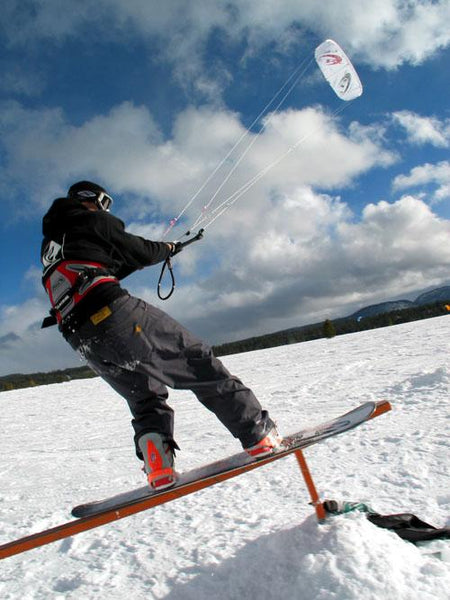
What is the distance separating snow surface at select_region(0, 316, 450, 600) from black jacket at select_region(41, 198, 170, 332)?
196 cm

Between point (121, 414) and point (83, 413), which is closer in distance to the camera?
point (121, 414)

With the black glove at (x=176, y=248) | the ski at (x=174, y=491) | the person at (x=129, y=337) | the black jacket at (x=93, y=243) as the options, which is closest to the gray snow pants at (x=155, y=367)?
the person at (x=129, y=337)

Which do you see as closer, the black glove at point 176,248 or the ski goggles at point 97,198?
the ski goggles at point 97,198

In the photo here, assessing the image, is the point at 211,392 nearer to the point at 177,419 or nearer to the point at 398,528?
the point at 398,528

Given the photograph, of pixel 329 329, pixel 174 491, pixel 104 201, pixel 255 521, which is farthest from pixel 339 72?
pixel 329 329

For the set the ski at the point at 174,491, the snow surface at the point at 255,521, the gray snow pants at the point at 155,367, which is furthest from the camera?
the gray snow pants at the point at 155,367

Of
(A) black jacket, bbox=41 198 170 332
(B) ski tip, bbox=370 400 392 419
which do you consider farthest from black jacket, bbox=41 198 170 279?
(B) ski tip, bbox=370 400 392 419

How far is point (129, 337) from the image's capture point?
10.2 feet

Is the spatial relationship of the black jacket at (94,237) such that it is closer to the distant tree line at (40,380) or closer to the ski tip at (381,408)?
the ski tip at (381,408)

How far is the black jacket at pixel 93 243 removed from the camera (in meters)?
3.14

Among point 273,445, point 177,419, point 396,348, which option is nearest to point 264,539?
point 273,445

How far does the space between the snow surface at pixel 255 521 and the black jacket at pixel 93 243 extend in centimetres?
196

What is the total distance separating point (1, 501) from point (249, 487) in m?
3.17

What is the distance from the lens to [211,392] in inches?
133
